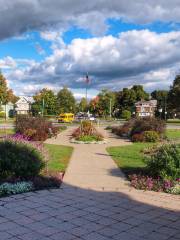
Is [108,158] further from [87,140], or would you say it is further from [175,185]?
[87,140]

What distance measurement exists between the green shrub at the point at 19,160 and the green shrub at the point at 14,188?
62 centimetres

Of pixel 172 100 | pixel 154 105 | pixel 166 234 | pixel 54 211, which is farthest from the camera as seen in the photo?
pixel 154 105

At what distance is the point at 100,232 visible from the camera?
5.64m

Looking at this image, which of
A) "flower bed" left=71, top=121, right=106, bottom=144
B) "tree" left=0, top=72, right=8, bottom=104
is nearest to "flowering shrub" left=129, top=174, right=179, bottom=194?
"flower bed" left=71, top=121, right=106, bottom=144

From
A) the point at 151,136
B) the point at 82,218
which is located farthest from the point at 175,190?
the point at 151,136

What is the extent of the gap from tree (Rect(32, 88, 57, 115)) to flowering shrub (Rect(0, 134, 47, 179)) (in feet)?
264

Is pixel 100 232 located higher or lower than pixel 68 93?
lower

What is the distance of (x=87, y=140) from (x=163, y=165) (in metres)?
14.2

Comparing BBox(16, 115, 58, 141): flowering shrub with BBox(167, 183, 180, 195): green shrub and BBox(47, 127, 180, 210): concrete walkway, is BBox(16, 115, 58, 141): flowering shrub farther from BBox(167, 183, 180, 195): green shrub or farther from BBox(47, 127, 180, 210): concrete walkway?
BBox(167, 183, 180, 195): green shrub

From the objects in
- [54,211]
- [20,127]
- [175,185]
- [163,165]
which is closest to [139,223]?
[54,211]

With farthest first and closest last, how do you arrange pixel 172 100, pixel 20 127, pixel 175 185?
pixel 172 100
pixel 20 127
pixel 175 185

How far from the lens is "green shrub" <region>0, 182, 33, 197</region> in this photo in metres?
8.03

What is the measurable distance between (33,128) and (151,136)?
8.37m

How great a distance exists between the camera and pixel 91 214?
6609 millimetres
